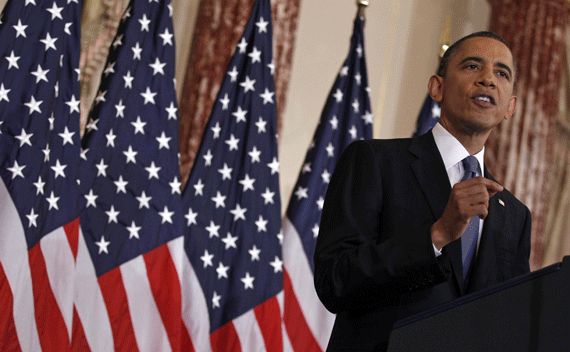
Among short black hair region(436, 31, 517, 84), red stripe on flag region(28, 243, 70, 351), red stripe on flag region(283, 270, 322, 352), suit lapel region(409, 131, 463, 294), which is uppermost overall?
short black hair region(436, 31, 517, 84)

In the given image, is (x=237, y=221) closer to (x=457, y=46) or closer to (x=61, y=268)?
(x=61, y=268)

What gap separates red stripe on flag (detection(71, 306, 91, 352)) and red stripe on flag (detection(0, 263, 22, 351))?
0.36 meters

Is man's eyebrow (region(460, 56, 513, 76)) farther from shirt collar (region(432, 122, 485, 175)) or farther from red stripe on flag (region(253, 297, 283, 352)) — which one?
red stripe on flag (region(253, 297, 283, 352))

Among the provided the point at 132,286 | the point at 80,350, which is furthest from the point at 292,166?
the point at 80,350

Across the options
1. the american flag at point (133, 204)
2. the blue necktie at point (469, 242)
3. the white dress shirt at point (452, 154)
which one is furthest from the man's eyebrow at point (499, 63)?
the american flag at point (133, 204)

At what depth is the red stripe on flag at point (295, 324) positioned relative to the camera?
186 inches

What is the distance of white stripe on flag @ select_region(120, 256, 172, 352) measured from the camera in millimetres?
4141

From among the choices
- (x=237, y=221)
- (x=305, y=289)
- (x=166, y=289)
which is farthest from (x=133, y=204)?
(x=305, y=289)

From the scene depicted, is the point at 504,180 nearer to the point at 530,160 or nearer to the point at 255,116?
the point at 530,160

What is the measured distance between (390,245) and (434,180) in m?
0.35

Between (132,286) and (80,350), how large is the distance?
1.60ft

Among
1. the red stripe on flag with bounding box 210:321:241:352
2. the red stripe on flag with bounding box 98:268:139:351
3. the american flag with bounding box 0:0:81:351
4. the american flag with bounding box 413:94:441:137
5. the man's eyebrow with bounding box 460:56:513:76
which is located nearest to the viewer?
the man's eyebrow with bounding box 460:56:513:76

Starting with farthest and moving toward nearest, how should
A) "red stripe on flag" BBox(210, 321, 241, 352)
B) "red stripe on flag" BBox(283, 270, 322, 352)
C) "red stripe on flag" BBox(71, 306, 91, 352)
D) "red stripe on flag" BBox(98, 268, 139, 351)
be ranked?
"red stripe on flag" BBox(283, 270, 322, 352)
"red stripe on flag" BBox(210, 321, 241, 352)
"red stripe on flag" BBox(98, 268, 139, 351)
"red stripe on flag" BBox(71, 306, 91, 352)

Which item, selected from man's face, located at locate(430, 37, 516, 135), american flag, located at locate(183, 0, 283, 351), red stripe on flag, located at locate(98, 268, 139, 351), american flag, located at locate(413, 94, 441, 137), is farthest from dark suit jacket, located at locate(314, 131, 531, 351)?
american flag, located at locate(413, 94, 441, 137)
